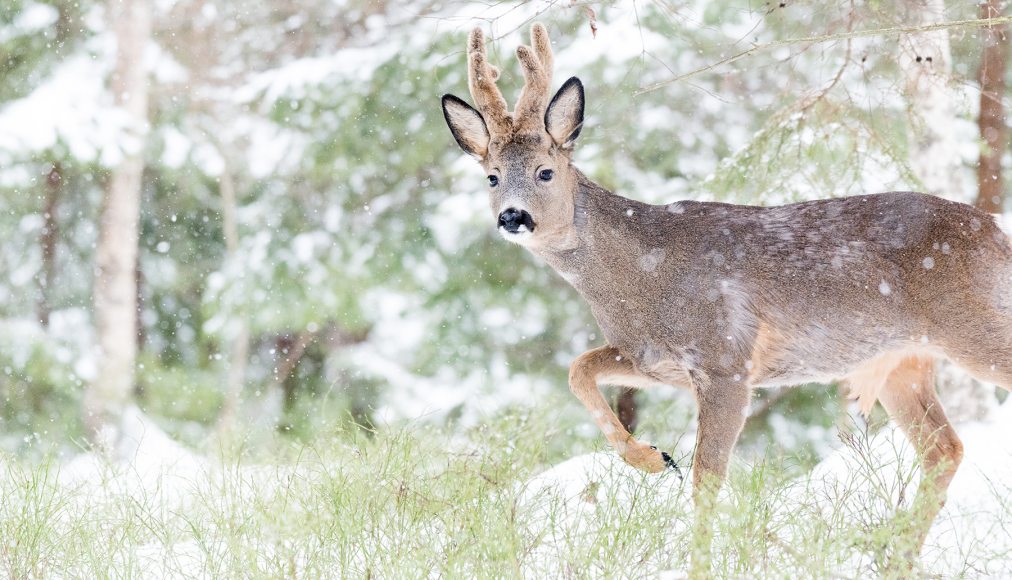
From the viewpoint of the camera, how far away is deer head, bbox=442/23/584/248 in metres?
4.56

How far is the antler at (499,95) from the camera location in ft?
15.4

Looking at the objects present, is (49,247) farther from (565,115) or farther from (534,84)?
(565,115)

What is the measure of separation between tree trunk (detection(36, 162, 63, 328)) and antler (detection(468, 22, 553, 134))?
9613 mm

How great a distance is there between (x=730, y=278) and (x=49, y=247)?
34.9 feet

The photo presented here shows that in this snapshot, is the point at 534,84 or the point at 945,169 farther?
the point at 945,169

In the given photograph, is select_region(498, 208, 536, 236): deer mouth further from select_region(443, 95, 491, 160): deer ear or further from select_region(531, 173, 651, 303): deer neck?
select_region(443, 95, 491, 160): deer ear

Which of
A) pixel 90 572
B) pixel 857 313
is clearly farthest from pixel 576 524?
pixel 90 572

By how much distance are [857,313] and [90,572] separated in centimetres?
336

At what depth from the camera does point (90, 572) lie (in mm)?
4211

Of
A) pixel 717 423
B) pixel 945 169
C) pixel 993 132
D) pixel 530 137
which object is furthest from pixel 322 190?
pixel 717 423

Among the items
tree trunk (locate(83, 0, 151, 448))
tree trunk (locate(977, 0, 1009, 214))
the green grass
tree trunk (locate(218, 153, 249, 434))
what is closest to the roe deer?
the green grass

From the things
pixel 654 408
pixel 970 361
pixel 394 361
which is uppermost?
pixel 394 361

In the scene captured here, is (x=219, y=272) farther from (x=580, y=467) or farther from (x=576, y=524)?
(x=576, y=524)

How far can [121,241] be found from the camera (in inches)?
491
